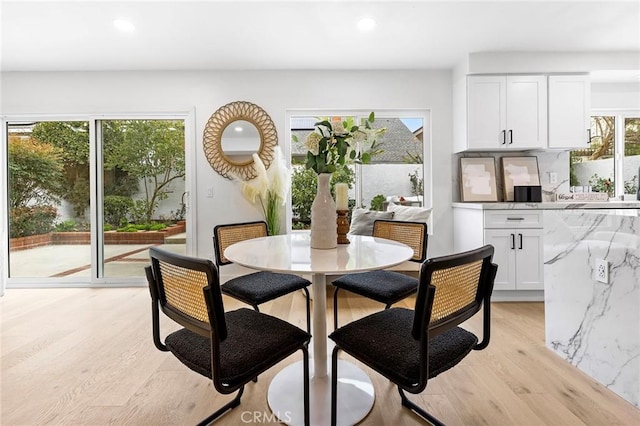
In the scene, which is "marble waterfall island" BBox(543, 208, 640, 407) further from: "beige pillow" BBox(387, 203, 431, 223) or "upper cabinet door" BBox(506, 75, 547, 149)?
"upper cabinet door" BBox(506, 75, 547, 149)

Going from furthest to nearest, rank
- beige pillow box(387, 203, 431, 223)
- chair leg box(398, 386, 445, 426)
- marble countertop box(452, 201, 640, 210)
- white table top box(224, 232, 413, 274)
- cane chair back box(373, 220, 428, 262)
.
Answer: beige pillow box(387, 203, 431, 223)
marble countertop box(452, 201, 640, 210)
cane chair back box(373, 220, 428, 262)
chair leg box(398, 386, 445, 426)
white table top box(224, 232, 413, 274)

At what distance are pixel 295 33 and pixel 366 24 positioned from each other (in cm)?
60

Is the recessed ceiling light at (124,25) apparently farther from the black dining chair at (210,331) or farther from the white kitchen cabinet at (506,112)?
the white kitchen cabinet at (506,112)

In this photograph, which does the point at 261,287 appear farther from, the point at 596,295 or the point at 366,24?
the point at 366,24

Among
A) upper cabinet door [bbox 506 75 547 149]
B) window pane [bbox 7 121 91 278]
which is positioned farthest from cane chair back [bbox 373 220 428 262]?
window pane [bbox 7 121 91 278]

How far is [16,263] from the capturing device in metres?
3.59

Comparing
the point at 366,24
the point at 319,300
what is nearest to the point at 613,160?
the point at 366,24

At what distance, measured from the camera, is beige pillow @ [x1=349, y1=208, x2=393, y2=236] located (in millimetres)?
3094

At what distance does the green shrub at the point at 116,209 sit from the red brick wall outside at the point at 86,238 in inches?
5.5

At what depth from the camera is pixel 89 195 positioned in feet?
11.8

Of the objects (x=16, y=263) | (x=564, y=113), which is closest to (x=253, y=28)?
(x=564, y=113)

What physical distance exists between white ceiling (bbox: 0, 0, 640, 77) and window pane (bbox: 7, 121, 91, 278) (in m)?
0.74

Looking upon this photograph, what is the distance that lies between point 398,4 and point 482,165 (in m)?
1.89

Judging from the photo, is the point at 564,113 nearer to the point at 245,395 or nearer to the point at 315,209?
the point at 315,209
